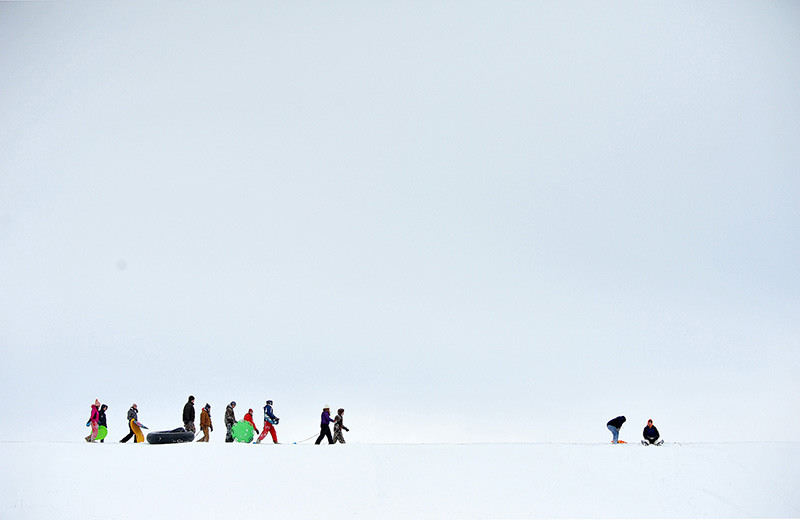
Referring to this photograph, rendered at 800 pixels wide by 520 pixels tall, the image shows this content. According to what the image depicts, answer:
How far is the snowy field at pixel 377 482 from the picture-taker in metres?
20.2

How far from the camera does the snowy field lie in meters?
20.2

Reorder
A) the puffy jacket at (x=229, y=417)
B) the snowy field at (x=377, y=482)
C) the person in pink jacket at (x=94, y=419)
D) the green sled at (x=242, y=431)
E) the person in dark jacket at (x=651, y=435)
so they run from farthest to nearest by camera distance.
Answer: the person in dark jacket at (x=651, y=435) < the puffy jacket at (x=229, y=417) < the green sled at (x=242, y=431) < the person in pink jacket at (x=94, y=419) < the snowy field at (x=377, y=482)

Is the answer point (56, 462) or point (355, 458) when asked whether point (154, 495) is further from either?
point (355, 458)

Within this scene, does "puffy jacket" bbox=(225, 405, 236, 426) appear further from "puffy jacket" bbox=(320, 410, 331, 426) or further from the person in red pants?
"puffy jacket" bbox=(320, 410, 331, 426)

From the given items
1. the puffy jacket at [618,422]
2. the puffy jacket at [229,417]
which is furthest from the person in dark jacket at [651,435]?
the puffy jacket at [229,417]

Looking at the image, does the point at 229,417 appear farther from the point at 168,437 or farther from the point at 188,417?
the point at 168,437

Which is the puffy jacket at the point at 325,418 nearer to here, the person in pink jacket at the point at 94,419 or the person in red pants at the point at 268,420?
the person in red pants at the point at 268,420

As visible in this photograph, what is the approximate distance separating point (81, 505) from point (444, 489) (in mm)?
9668

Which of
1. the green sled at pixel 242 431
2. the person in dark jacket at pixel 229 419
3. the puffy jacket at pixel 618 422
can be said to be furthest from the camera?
the puffy jacket at pixel 618 422

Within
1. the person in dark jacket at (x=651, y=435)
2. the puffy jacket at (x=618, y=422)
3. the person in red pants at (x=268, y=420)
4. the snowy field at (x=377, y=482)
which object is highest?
the person in red pants at (x=268, y=420)

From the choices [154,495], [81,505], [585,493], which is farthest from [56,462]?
[585,493]

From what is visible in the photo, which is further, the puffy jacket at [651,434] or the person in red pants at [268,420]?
the puffy jacket at [651,434]

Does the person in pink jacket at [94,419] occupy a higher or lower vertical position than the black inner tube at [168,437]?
higher

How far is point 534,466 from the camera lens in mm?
21938
